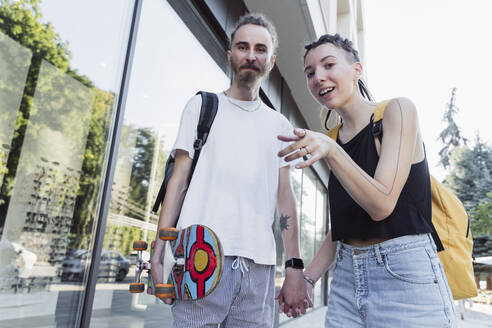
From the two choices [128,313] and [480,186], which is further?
[480,186]

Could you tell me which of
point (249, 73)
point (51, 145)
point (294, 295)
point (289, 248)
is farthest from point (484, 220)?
point (51, 145)

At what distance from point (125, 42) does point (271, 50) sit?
1399 mm

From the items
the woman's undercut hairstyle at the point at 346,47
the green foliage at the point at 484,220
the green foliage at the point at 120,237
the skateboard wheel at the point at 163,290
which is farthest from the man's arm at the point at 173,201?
the green foliage at the point at 484,220

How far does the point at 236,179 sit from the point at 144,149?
1671mm

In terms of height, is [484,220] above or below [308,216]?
above

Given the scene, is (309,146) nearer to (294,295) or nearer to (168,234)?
(168,234)

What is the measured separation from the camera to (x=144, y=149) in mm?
3334

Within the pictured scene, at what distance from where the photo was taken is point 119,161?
298 centimetres

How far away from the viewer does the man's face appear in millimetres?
2090

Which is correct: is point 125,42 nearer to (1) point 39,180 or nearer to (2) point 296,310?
(1) point 39,180

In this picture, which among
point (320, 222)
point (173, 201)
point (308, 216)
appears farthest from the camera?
point (320, 222)

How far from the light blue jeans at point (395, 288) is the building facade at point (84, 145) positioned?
1.78 metres

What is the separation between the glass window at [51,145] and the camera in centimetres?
215

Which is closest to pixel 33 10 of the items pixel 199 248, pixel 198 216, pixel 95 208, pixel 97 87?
pixel 97 87
